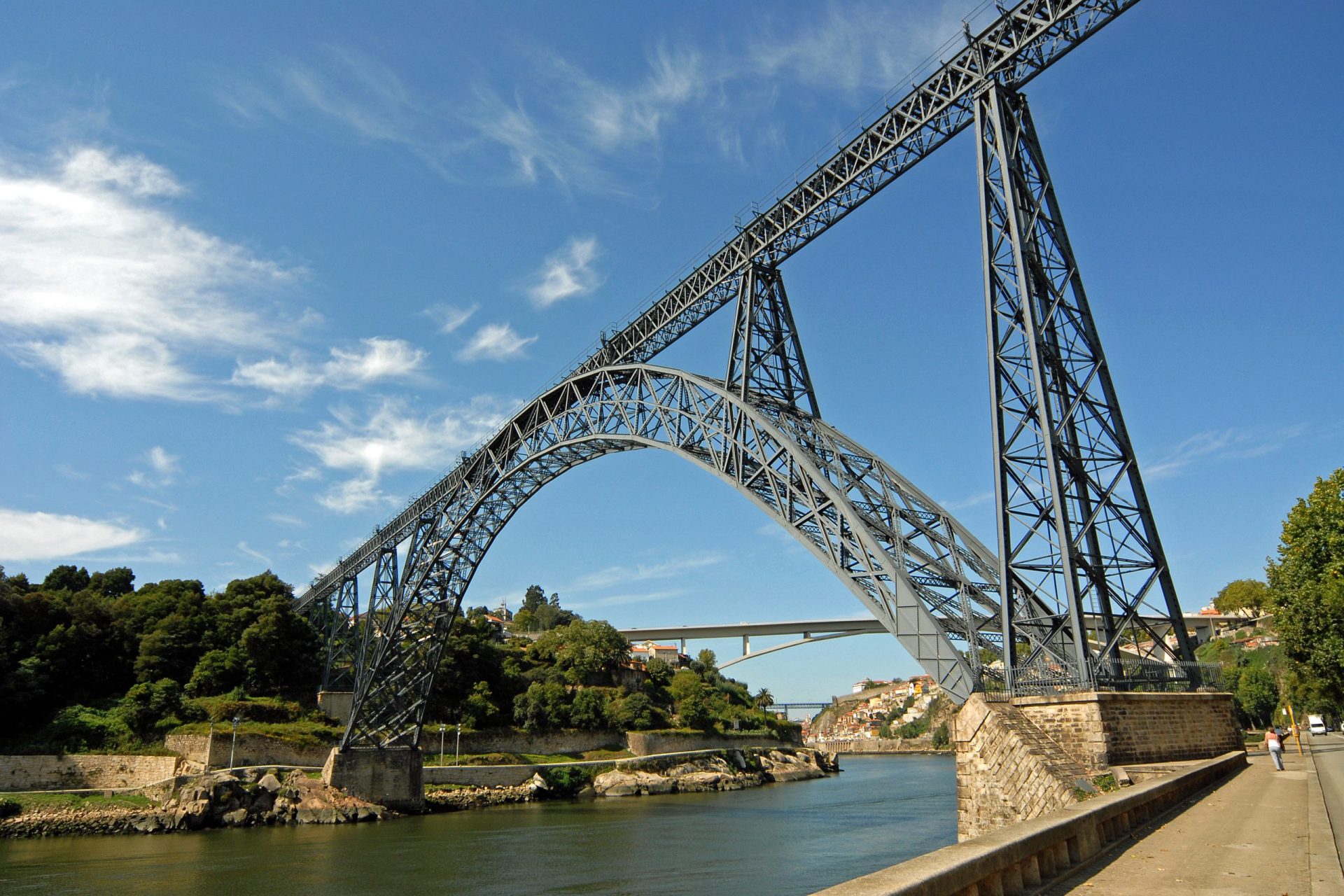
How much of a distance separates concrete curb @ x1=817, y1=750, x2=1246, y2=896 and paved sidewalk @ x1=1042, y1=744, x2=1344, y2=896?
16 cm

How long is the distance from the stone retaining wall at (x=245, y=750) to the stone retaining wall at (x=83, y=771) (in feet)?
2.81

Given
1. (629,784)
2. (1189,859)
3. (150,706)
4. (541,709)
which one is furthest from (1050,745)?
(541,709)

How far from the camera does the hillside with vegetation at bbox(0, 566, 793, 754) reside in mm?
38625

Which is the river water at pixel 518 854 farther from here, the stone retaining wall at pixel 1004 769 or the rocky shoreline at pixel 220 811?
the stone retaining wall at pixel 1004 769

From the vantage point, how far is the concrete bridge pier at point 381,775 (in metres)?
36.7

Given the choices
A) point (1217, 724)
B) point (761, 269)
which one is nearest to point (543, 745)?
point (761, 269)

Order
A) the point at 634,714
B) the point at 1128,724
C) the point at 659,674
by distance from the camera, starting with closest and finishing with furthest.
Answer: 1. the point at 1128,724
2. the point at 634,714
3. the point at 659,674

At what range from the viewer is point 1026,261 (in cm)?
1661

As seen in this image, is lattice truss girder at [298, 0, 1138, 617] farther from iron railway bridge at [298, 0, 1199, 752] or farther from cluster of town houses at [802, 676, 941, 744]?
cluster of town houses at [802, 676, 941, 744]

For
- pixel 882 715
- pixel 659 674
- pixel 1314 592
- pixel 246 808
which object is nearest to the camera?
pixel 1314 592

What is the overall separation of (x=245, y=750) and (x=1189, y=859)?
1520 inches

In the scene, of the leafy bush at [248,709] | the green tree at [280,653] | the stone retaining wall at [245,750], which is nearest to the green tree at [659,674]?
the green tree at [280,653]

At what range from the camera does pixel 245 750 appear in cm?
3762

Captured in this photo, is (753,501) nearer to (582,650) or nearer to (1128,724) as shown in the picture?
(1128,724)
